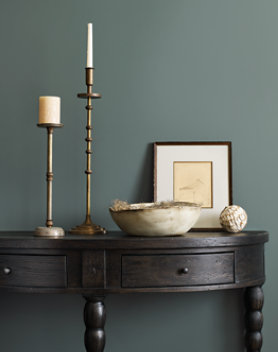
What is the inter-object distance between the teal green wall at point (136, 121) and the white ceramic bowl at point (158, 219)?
350 mm

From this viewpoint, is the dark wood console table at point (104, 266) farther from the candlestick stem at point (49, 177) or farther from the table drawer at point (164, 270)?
the candlestick stem at point (49, 177)

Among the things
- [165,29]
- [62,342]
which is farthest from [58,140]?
[62,342]

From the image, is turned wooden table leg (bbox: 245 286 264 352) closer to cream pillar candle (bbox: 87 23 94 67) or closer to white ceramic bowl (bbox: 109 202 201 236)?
white ceramic bowl (bbox: 109 202 201 236)

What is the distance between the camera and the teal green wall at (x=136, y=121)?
85.5 inches

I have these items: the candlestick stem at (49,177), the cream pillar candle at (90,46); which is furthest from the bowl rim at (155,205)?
the cream pillar candle at (90,46)

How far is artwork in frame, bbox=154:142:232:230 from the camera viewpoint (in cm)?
212

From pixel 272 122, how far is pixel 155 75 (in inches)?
19.5

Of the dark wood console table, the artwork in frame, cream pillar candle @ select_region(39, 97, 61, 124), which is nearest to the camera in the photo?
the dark wood console table

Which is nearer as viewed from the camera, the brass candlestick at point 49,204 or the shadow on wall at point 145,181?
the brass candlestick at point 49,204

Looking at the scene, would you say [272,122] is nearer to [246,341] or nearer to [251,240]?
[251,240]

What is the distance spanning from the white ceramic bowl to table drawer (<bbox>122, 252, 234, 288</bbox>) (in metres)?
0.10

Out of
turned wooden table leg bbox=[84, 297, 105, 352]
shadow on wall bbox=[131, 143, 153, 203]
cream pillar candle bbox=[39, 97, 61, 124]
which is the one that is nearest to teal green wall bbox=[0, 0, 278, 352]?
shadow on wall bbox=[131, 143, 153, 203]

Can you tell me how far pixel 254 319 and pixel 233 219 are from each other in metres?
0.38

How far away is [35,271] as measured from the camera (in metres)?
1.76
